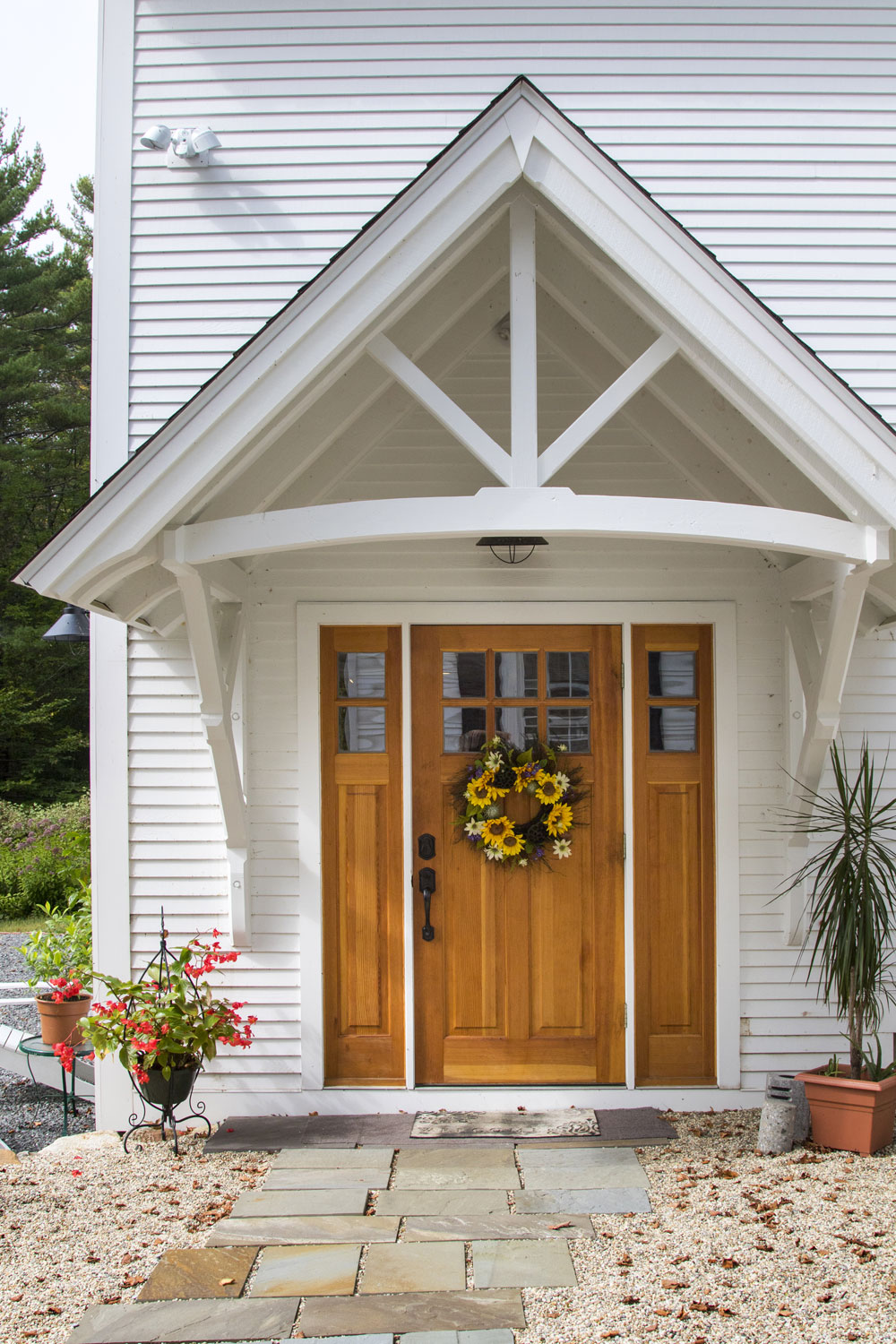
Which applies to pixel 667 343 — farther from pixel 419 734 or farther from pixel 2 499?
pixel 2 499

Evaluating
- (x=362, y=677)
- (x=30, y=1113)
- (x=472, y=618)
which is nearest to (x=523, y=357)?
(x=472, y=618)

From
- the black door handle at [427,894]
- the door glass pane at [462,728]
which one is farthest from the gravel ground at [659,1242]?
the door glass pane at [462,728]

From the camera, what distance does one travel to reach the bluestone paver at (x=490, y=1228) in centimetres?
347

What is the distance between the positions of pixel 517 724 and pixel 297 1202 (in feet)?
7.31

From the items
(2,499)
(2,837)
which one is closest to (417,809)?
(2,837)

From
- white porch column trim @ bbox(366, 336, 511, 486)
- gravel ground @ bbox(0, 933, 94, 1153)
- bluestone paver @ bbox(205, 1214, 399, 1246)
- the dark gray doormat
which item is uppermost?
white porch column trim @ bbox(366, 336, 511, 486)

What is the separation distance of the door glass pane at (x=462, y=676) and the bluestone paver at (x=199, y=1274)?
8.07ft

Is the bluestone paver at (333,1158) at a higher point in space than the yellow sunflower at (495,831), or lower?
lower

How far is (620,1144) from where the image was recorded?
14.1ft

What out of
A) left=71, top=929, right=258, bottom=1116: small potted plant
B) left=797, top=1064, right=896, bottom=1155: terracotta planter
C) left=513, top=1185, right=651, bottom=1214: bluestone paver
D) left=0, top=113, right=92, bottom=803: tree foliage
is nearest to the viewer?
left=513, top=1185, right=651, bottom=1214: bluestone paver

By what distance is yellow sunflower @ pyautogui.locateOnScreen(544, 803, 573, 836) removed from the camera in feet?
15.9

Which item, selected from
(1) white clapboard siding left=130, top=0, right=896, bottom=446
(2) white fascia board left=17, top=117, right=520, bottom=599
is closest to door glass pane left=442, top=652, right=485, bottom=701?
(2) white fascia board left=17, top=117, right=520, bottom=599

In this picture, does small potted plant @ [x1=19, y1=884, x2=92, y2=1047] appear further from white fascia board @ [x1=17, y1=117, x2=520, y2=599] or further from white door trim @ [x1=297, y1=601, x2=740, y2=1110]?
white fascia board @ [x1=17, y1=117, x2=520, y2=599]

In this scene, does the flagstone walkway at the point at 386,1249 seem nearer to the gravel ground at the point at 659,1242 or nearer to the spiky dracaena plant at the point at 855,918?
→ the gravel ground at the point at 659,1242
